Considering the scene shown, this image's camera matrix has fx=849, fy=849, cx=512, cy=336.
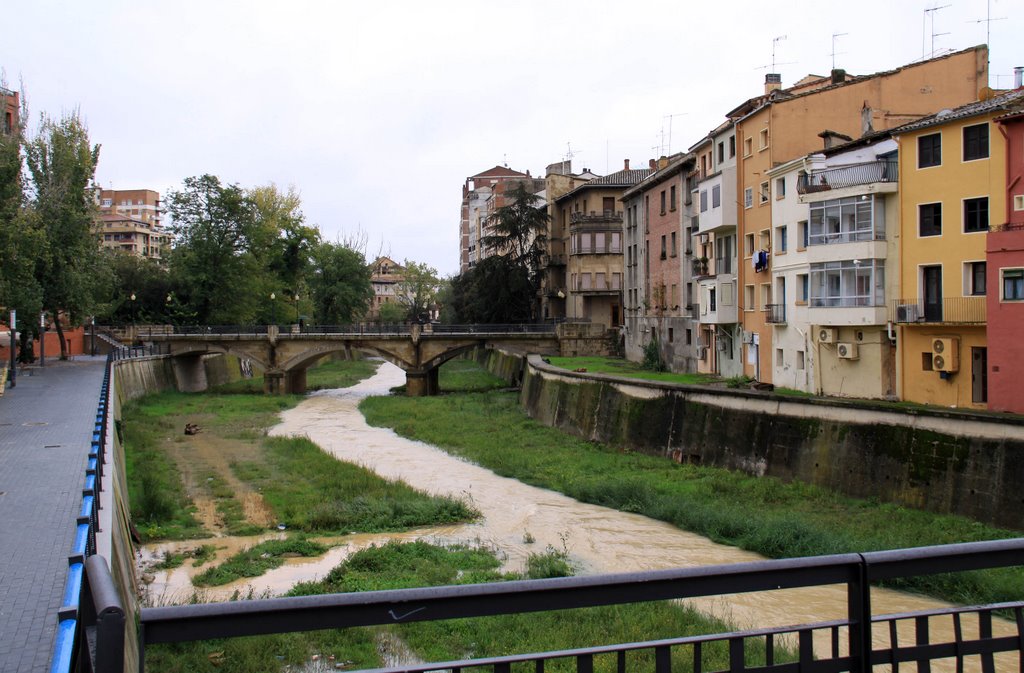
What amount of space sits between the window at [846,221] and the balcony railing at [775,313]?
337cm

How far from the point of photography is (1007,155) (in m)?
21.5

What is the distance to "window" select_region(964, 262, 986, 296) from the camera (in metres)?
22.7

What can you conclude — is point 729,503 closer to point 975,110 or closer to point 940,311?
point 940,311

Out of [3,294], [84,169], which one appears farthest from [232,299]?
[3,294]

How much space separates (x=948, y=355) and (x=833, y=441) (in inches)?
154

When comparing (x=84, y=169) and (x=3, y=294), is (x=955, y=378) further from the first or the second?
(x=84, y=169)

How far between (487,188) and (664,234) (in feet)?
219

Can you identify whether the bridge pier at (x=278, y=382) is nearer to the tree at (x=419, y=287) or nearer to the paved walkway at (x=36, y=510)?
the paved walkway at (x=36, y=510)

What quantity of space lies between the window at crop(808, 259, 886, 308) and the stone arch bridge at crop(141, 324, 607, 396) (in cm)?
2858

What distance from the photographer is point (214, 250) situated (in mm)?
63125

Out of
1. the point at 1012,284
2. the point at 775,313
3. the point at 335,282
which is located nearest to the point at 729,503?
the point at 1012,284

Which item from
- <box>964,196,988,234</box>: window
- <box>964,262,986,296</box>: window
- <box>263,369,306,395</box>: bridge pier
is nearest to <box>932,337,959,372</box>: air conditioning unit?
<box>964,262,986,296</box>: window

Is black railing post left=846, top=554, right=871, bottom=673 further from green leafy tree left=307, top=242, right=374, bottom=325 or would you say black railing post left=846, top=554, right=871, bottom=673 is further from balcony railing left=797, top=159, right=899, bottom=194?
green leafy tree left=307, top=242, right=374, bottom=325

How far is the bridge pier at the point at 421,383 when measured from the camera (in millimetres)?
54503
